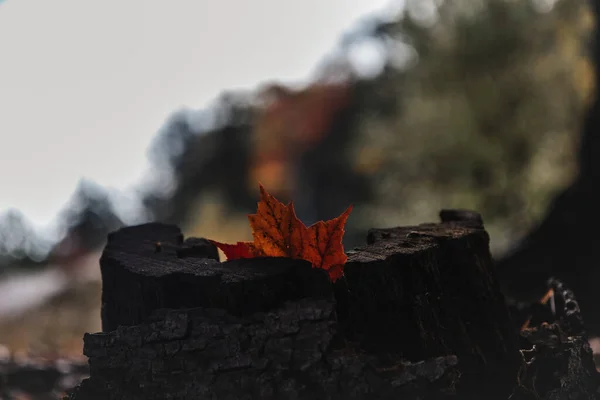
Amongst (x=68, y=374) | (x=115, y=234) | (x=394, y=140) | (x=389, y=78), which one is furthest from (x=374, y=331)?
(x=389, y=78)

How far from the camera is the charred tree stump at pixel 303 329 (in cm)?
115

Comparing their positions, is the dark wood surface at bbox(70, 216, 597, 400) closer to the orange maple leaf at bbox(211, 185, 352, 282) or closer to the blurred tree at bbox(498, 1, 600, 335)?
Answer: the orange maple leaf at bbox(211, 185, 352, 282)

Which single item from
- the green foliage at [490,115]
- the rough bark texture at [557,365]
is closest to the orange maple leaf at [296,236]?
the rough bark texture at [557,365]

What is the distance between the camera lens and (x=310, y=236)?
1.29 meters

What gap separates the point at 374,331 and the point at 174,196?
1304 centimetres

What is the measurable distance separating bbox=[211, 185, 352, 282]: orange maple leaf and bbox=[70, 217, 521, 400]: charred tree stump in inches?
1.7

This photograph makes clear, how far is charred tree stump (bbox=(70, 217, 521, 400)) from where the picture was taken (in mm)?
1152

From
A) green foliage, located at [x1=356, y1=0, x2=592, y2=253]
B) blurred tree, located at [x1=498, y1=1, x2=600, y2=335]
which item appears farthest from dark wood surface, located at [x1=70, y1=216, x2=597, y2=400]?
green foliage, located at [x1=356, y1=0, x2=592, y2=253]

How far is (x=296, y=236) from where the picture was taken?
4.25ft

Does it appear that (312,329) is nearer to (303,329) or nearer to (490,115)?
(303,329)

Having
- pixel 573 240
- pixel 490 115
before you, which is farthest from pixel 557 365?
pixel 490 115

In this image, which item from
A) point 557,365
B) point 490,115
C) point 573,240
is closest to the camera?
point 557,365

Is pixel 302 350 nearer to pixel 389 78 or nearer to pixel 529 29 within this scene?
pixel 529 29

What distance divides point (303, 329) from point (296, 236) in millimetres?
221
